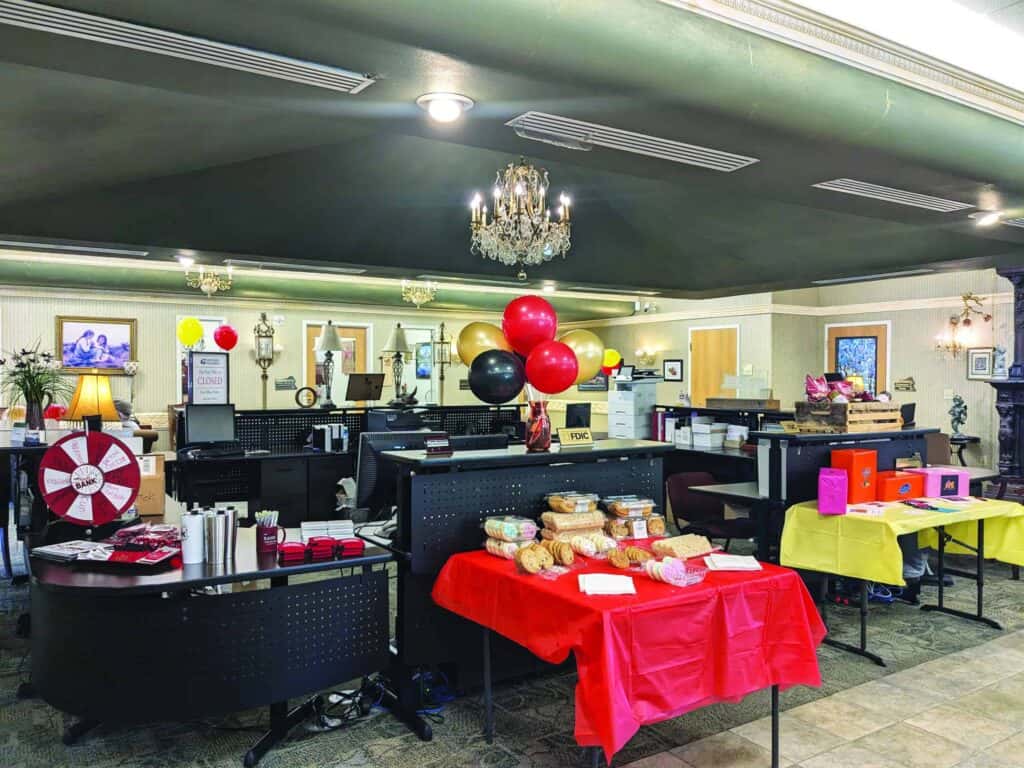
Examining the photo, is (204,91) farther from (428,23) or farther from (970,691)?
(970,691)

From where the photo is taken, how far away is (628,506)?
3430mm

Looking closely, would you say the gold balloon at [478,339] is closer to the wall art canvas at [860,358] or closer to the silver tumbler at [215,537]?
the silver tumbler at [215,537]

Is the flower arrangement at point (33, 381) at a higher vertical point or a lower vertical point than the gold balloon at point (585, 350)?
lower

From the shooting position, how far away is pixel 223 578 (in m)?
2.82

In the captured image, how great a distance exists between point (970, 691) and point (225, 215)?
19.6ft

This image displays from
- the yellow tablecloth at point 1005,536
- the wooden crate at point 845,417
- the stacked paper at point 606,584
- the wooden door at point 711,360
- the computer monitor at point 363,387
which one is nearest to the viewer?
the stacked paper at point 606,584

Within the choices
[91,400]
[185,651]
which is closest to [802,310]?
[91,400]

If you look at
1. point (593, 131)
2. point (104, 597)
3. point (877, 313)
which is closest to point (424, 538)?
point (104, 597)

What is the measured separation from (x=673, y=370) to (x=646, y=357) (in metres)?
0.65

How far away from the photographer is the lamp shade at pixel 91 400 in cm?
475

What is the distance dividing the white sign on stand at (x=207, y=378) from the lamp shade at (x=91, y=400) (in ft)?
6.55

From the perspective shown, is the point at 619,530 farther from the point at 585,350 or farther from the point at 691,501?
the point at 691,501

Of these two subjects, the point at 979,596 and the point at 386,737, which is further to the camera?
the point at 979,596

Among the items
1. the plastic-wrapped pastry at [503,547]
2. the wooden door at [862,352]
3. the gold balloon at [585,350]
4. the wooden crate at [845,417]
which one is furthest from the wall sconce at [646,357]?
the plastic-wrapped pastry at [503,547]
